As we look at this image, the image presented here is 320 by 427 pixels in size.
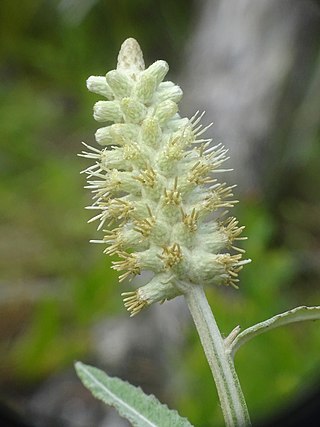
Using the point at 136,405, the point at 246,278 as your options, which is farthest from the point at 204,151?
the point at 246,278

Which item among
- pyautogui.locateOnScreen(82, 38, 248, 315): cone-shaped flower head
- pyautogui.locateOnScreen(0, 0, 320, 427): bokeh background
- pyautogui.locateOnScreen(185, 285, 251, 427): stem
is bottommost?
pyautogui.locateOnScreen(185, 285, 251, 427): stem

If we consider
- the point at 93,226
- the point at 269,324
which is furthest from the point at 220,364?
the point at 93,226

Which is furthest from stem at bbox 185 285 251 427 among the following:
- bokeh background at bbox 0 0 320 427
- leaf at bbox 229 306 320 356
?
bokeh background at bbox 0 0 320 427

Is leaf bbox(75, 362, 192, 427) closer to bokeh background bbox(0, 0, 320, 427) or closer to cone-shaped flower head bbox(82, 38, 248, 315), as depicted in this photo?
cone-shaped flower head bbox(82, 38, 248, 315)

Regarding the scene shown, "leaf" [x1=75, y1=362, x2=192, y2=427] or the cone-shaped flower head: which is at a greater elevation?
the cone-shaped flower head

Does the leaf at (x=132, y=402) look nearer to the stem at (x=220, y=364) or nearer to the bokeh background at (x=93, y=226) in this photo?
the stem at (x=220, y=364)

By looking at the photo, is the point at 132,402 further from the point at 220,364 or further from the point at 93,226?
the point at 93,226
